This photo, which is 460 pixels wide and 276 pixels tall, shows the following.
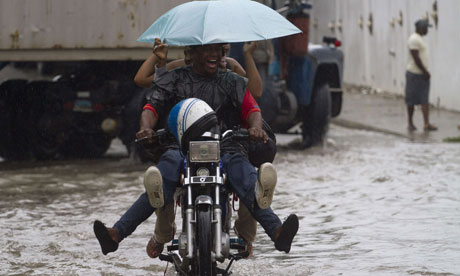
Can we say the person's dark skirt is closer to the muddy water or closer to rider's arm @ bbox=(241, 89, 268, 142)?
the muddy water

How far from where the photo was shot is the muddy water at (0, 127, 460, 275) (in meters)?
7.55

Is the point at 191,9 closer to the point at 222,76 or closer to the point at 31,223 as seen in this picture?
the point at 222,76

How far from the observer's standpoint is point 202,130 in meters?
6.12

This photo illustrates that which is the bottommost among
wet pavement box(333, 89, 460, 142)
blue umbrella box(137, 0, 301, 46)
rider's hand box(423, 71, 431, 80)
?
wet pavement box(333, 89, 460, 142)

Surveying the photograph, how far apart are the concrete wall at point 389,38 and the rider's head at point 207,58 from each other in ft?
55.6

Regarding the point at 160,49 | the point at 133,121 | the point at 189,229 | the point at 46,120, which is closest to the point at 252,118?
the point at 160,49

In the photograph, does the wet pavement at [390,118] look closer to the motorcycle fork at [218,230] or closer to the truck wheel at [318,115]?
the truck wheel at [318,115]

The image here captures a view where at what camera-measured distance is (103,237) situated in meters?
6.40

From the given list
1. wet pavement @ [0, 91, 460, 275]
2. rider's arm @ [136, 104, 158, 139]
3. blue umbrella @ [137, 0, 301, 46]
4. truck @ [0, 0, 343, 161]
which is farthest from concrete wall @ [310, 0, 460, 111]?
rider's arm @ [136, 104, 158, 139]

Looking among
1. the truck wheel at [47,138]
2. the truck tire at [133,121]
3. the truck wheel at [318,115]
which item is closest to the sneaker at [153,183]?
the truck tire at [133,121]

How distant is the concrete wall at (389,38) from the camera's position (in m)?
23.8

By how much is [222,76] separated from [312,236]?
237 centimetres

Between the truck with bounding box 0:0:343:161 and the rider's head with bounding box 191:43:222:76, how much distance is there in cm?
718

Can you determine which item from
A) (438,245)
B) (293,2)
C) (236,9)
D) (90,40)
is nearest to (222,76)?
(236,9)
